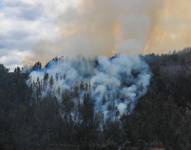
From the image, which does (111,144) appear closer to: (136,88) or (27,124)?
(27,124)

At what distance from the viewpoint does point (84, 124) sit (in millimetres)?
147250

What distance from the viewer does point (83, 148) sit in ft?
450

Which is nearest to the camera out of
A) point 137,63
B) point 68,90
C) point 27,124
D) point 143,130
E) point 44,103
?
point 27,124

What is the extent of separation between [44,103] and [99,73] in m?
39.8

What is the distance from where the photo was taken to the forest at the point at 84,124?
123 m

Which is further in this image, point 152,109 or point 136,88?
point 136,88

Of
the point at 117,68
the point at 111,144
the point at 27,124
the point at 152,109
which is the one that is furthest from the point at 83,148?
the point at 117,68

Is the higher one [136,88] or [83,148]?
[136,88]

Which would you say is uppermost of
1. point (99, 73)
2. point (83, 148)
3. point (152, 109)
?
point (99, 73)

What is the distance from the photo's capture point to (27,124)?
132625 millimetres

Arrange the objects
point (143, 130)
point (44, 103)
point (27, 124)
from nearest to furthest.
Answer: point (27, 124) < point (143, 130) < point (44, 103)

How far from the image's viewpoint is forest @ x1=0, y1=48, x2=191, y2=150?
123m

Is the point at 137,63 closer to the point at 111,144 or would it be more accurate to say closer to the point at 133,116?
the point at 133,116

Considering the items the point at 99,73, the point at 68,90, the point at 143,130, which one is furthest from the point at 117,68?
the point at 143,130
